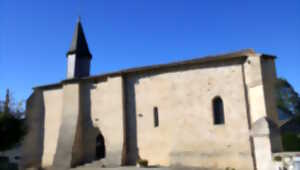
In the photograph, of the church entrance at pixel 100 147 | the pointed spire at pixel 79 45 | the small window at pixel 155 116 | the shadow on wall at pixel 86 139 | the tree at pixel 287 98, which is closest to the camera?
the small window at pixel 155 116

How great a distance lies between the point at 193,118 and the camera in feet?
53.2

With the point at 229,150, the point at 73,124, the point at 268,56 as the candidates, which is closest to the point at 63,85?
the point at 73,124

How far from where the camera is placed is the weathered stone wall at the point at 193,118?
14.9m

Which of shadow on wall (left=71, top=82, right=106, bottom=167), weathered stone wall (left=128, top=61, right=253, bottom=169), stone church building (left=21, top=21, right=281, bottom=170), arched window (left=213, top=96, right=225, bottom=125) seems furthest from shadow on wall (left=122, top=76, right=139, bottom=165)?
arched window (left=213, top=96, right=225, bottom=125)

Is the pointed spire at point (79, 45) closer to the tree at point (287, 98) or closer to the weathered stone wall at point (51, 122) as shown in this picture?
the weathered stone wall at point (51, 122)

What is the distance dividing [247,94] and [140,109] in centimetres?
701

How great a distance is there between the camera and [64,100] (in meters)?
20.6

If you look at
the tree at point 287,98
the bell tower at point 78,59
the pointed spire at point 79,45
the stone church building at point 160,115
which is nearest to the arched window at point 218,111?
the stone church building at point 160,115

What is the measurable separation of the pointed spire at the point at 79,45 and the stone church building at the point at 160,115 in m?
0.11

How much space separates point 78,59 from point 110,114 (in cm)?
637

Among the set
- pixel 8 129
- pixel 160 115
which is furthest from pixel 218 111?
pixel 8 129

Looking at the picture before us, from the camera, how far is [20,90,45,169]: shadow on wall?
21.7 meters

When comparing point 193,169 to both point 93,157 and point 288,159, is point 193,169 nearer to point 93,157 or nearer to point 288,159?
point 288,159

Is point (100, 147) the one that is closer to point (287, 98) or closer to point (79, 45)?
point (79, 45)
